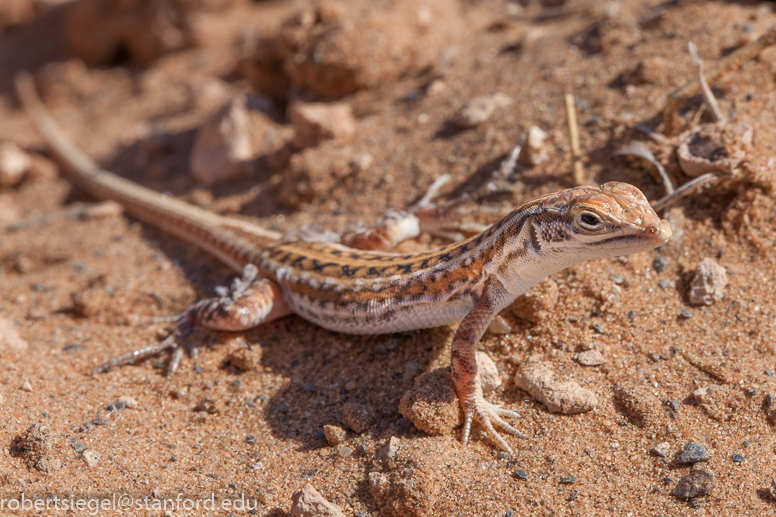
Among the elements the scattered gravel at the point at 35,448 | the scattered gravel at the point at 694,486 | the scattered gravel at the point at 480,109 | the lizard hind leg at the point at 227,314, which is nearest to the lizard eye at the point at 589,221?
the scattered gravel at the point at 694,486

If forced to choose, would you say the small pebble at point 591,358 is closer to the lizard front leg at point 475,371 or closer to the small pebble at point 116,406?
the lizard front leg at point 475,371

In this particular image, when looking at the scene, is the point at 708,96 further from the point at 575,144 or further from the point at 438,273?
the point at 438,273

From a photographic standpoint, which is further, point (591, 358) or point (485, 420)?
point (591, 358)

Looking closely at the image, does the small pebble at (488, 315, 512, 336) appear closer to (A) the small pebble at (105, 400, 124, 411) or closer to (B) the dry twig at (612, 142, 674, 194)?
(B) the dry twig at (612, 142, 674, 194)

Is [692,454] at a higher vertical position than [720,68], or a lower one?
lower

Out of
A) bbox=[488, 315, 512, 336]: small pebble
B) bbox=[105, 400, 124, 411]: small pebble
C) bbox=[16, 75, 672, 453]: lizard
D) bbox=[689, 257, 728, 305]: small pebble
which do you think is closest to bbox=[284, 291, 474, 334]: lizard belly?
bbox=[16, 75, 672, 453]: lizard

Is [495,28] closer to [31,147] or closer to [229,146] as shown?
[229,146]

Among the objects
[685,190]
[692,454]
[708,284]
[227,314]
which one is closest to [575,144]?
[685,190]
